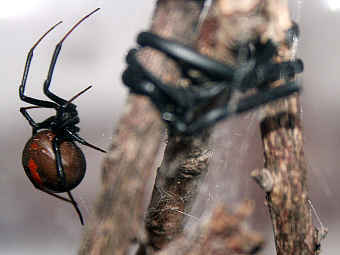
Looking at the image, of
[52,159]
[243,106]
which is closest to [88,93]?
[52,159]

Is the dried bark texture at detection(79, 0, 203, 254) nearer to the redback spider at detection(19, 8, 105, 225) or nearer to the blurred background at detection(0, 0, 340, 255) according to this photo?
the redback spider at detection(19, 8, 105, 225)

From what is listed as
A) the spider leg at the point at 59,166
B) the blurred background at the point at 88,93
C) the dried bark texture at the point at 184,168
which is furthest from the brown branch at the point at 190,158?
the blurred background at the point at 88,93

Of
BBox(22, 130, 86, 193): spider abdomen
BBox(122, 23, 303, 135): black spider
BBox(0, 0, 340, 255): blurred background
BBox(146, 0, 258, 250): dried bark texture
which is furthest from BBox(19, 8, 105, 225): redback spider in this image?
BBox(122, 23, 303, 135): black spider

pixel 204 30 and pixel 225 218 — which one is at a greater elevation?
pixel 204 30

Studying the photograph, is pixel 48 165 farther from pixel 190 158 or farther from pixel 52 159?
pixel 190 158

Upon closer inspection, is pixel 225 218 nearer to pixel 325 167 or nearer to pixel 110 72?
pixel 325 167

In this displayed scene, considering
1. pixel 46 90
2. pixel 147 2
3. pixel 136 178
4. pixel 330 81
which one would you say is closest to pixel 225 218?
pixel 136 178

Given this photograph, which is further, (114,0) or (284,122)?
(114,0)
